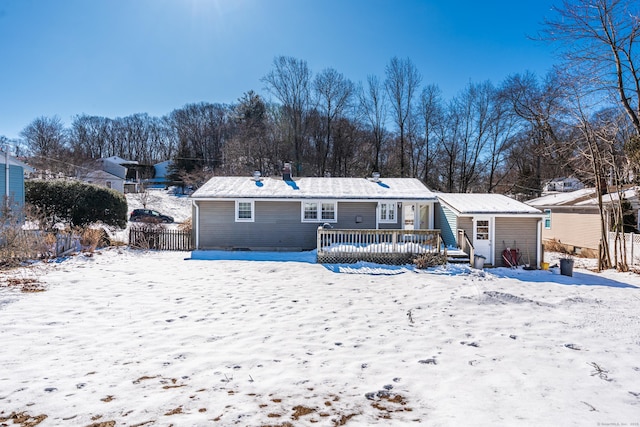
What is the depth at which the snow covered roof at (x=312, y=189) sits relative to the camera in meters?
14.5

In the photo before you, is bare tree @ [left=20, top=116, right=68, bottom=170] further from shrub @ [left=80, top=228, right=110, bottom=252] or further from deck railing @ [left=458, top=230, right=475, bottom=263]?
deck railing @ [left=458, top=230, right=475, bottom=263]

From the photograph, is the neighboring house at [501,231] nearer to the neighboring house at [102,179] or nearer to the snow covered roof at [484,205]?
the snow covered roof at [484,205]

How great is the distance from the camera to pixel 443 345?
5.03 metres

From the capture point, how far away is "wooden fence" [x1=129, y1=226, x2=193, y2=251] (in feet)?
47.7

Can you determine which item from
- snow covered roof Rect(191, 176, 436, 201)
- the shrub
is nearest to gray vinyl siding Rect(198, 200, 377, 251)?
snow covered roof Rect(191, 176, 436, 201)

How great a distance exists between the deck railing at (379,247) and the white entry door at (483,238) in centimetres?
151

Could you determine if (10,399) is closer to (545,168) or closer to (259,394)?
(259,394)

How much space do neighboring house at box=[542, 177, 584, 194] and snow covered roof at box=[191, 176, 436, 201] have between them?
1732 centimetres

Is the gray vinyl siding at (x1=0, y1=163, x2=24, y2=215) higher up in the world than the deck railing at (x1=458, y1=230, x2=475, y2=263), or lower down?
higher up

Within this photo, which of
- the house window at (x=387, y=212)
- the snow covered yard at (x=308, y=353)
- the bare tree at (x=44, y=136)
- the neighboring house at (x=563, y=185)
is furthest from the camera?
the bare tree at (x=44, y=136)

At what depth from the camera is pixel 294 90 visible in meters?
32.5

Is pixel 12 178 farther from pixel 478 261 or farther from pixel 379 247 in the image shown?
pixel 478 261

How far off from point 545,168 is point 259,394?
35726mm

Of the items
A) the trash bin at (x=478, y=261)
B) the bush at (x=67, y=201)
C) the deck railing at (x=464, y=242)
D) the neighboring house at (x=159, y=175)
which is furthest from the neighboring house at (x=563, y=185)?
the neighboring house at (x=159, y=175)
